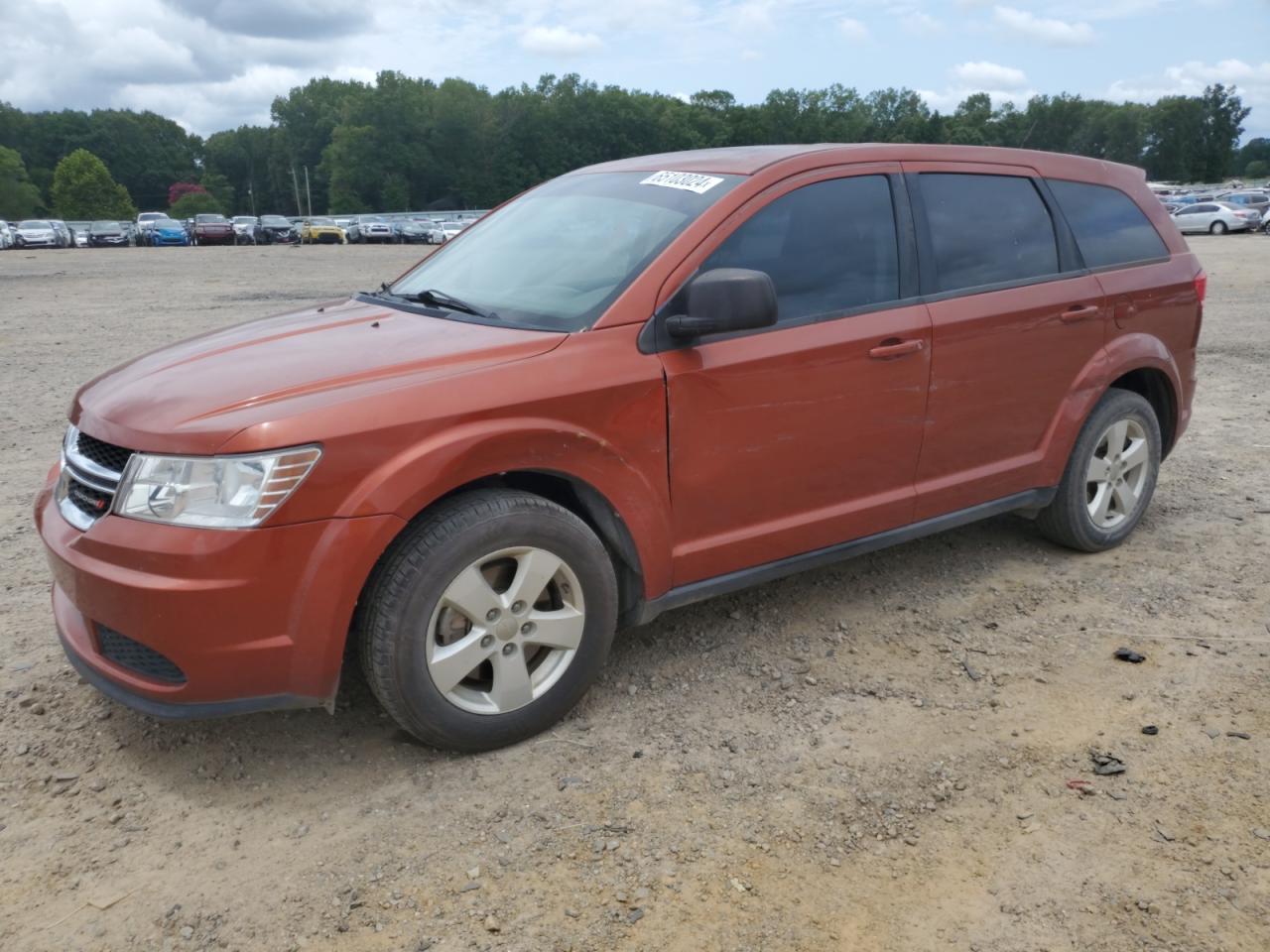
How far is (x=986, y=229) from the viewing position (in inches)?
165

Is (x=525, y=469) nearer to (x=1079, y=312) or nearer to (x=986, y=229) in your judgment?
(x=986, y=229)

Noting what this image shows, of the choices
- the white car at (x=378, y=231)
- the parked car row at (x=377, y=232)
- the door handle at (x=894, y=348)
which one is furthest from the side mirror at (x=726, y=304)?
the white car at (x=378, y=231)

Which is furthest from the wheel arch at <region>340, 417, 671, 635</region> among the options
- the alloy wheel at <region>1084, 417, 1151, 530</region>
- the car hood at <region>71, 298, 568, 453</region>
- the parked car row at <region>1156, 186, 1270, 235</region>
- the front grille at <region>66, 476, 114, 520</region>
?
the parked car row at <region>1156, 186, 1270, 235</region>

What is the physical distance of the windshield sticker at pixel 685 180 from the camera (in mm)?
3623

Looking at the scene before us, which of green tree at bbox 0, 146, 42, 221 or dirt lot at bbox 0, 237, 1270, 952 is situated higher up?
green tree at bbox 0, 146, 42, 221

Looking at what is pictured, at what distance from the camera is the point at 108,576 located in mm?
2764

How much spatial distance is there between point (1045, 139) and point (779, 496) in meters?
150

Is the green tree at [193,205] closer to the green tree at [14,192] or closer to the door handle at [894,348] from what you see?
the green tree at [14,192]

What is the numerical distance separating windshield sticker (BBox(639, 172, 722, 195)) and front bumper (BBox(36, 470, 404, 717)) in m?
1.66

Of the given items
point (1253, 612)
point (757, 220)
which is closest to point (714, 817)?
point (757, 220)

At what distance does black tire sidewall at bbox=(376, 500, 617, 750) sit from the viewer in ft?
9.39

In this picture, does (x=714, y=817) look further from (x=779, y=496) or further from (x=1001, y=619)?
(x=1001, y=619)

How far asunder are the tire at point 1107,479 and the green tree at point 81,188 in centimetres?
11548

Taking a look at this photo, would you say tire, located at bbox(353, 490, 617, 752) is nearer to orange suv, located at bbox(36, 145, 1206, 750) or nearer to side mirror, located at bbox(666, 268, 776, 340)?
orange suv, located at bbox(36, 145, 1206, 750)
